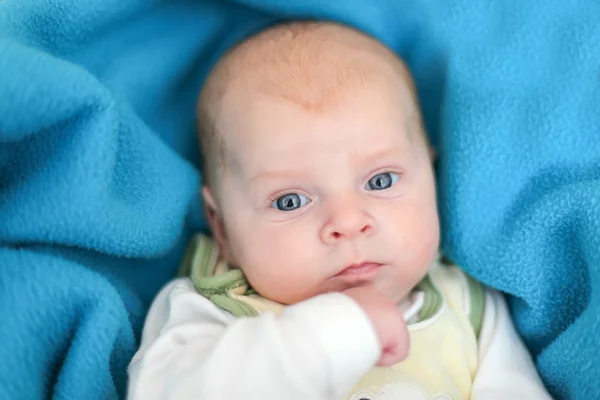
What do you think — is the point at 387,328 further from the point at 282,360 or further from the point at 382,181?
the point at 382,181

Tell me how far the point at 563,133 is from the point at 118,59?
0.65m

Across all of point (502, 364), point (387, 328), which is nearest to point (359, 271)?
point (387, 328)

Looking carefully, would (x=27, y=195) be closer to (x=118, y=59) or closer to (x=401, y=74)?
(x=118, y=59)

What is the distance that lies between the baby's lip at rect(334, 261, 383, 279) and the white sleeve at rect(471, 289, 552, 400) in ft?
0.73

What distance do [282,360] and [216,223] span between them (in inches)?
14.5

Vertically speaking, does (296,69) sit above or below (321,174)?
above

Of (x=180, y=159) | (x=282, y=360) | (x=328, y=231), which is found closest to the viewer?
(x=282, y=360)

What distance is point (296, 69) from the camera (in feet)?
3.19

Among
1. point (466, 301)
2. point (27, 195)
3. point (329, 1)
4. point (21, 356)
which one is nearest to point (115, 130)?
point (27, 195)

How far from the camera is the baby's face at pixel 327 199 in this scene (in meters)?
0.92

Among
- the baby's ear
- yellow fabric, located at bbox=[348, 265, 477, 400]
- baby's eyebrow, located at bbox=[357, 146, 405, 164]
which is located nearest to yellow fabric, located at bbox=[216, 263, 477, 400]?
yellow fabric, located at bbox=[348, 265, 477, 400]

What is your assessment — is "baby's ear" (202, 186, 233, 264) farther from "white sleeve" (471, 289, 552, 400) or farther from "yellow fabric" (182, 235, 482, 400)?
"white sleeve" (471, 289, 552, 400)

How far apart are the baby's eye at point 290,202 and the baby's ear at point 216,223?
0.13 metres

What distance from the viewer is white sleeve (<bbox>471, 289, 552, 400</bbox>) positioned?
0.97m
